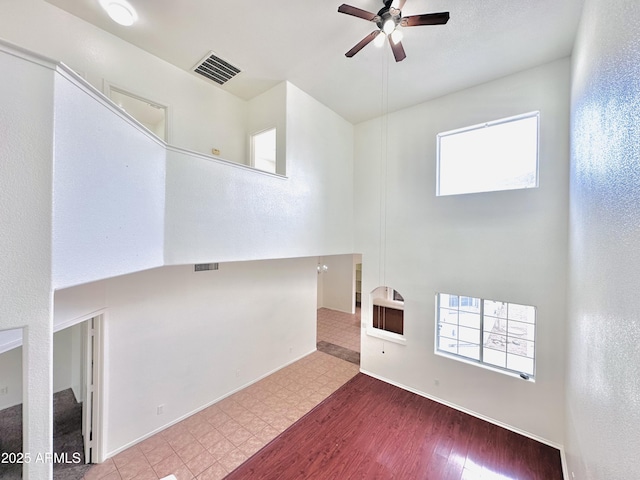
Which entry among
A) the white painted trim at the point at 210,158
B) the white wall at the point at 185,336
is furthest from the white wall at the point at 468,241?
the white painted trim at the point at 210,158

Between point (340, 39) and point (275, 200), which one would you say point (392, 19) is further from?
point (275, 200)

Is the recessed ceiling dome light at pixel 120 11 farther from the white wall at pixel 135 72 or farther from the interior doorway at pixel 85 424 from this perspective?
the interior doorway at pixel 85 424

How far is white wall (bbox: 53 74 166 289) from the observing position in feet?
5.01

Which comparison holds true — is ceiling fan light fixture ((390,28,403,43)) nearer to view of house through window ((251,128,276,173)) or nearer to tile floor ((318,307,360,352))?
view of house through window ((251,128,276,173))

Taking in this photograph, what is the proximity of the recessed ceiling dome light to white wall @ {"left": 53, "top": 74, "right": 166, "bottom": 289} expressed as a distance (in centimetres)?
192

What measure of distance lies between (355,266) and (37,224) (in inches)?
399

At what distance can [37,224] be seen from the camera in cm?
138

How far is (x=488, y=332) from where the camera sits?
440 centimetres

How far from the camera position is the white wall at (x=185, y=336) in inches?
141

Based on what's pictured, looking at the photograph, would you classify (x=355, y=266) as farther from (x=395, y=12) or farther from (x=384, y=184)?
(x=395, y=12)

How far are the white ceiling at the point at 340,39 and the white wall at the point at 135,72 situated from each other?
0.17 meters

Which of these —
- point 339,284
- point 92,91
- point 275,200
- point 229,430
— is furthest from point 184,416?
point 339,284

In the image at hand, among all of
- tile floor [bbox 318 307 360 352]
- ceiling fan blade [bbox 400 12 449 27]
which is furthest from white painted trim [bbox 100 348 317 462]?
ceiling fan blade [bbox 400 12 449 27]

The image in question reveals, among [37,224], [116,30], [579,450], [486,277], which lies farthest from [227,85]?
[579,450]
